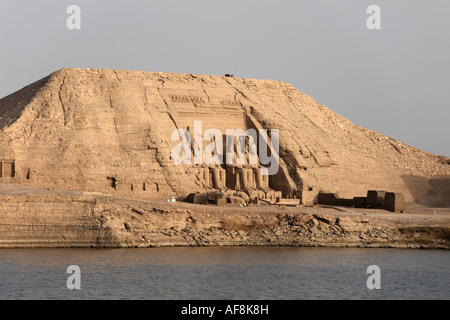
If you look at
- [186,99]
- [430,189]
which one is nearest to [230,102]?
[186,99]

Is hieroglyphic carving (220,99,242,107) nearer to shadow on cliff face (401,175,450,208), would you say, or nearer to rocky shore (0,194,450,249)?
rocky shore (0,194,450,249)

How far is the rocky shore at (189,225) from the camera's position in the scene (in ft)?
152

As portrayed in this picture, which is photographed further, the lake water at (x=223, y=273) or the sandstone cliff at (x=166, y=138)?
the sandstone cliff at (x=166, y=138)

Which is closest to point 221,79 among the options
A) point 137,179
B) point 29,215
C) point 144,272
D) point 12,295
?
point 137,179

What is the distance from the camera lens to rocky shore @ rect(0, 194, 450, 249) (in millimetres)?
46312

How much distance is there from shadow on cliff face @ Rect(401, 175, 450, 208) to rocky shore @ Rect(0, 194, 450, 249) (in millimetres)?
10267

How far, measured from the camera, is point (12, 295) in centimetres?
3275

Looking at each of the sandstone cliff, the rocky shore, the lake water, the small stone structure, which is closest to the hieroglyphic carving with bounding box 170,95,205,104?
the sandstone cliff

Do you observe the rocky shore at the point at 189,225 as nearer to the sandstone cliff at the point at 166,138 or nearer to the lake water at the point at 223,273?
the lake water at the point at 223,273

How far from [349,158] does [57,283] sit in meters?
35.1

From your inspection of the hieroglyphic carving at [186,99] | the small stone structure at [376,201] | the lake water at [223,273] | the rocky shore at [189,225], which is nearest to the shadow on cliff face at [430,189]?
the small stone structure at [376,201]

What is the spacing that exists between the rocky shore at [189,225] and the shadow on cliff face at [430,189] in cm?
1027

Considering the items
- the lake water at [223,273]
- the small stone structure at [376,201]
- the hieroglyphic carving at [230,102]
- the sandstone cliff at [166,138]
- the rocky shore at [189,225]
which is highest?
the hieroglyphic carving at [230,102]

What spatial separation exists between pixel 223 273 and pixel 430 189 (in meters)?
32.3
